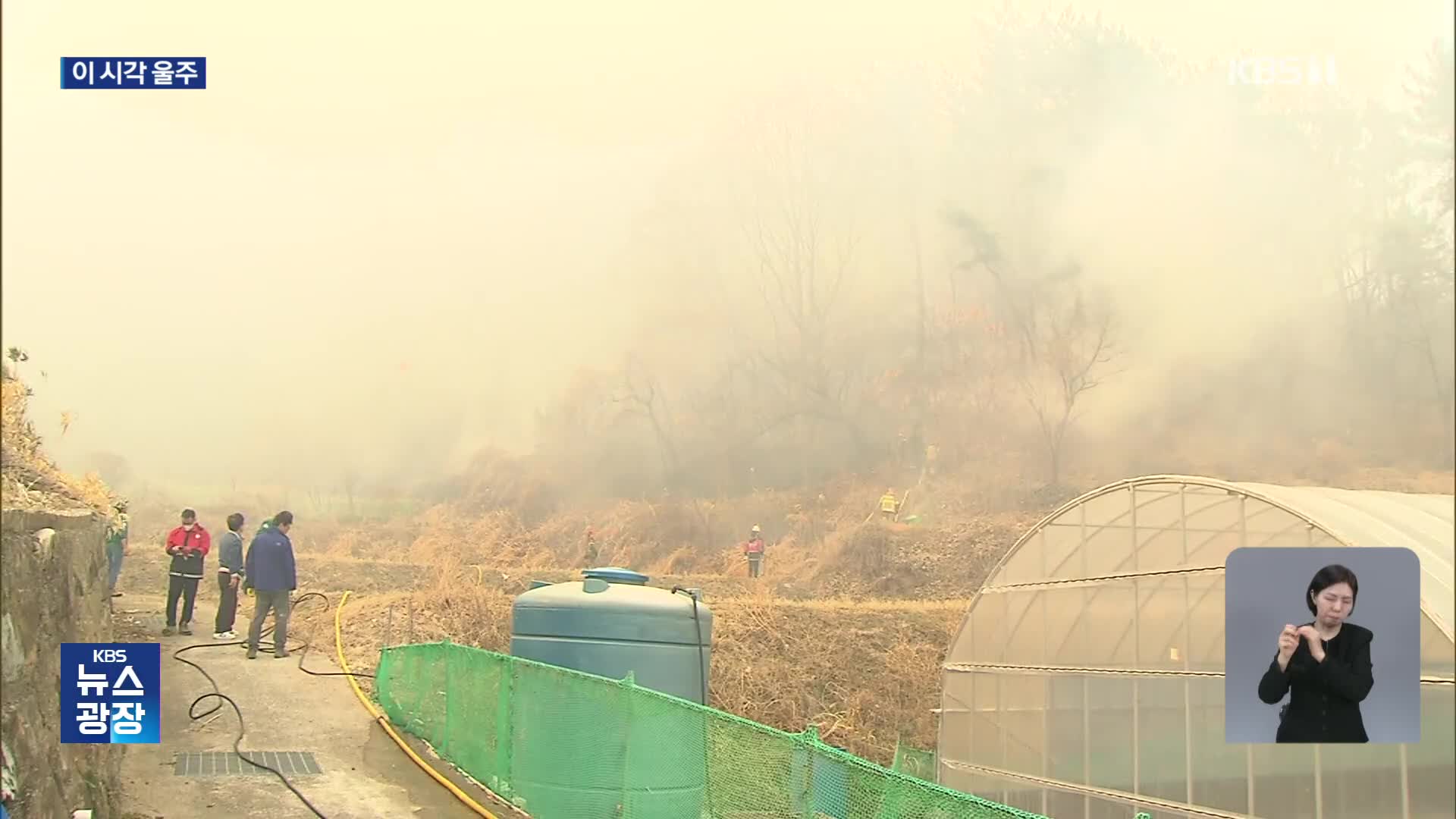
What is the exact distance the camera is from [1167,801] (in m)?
10.4

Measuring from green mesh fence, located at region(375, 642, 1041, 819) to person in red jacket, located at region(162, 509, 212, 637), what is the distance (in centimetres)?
300

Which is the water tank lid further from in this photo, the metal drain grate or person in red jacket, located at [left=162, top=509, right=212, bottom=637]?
person in red jacket, located at [left=162, top=509, right=212, bottom=637]

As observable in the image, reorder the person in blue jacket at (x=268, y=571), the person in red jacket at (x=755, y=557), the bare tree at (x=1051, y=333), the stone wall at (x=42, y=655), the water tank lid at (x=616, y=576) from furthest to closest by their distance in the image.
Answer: the bare tree at (x=1051, y=333) → the person in red jacket at (x=755, y=557) → the person in blue jacket at (x=268, y=571) → the water tank lid at (x=616, y=576) → the stone wall at (x=42, y=655)

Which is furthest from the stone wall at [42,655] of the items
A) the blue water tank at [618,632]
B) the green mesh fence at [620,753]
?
the blue water tank at [618,632]

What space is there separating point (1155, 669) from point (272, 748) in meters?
8.36

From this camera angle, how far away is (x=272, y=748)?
7562mm

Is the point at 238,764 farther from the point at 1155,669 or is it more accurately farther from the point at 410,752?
the point at 1155,669

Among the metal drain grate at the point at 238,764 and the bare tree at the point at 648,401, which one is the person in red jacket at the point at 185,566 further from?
the bare tree at the point at 648,401

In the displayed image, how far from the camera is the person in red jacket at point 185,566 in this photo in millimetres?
10470

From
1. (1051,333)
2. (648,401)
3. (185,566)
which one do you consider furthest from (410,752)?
(1051,333)

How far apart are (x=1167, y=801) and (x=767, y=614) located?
1066 centimetres

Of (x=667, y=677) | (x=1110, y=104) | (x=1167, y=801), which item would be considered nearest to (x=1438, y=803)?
(x=1167, y=801)

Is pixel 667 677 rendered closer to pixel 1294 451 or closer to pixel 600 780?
pixel 600 780

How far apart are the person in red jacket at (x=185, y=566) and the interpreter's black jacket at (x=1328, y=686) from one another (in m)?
9.31
